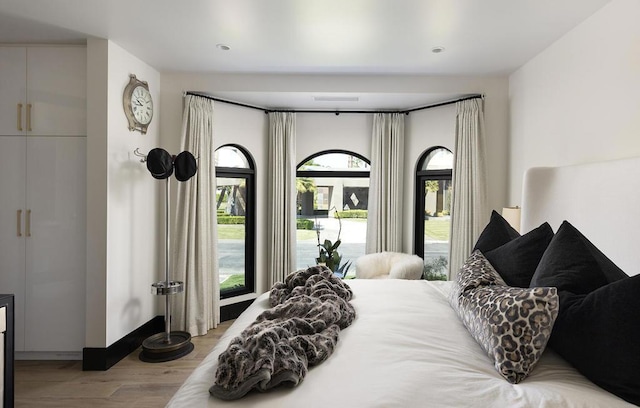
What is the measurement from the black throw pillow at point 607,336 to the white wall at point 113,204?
9.87 ft

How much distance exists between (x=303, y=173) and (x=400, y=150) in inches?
47.6

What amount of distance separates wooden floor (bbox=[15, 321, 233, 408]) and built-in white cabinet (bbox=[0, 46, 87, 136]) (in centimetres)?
184

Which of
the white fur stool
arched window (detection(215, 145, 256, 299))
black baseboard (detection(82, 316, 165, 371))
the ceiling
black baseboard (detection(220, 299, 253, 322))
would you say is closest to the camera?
the ceiling

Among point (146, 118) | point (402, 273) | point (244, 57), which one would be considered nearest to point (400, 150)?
point (402, 273)

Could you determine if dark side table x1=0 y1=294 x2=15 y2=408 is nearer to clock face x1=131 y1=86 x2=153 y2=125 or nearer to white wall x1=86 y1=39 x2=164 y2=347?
white wall x1=86 y1=39 x2=164 y2=347

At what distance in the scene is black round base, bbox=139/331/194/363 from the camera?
2.98 metres

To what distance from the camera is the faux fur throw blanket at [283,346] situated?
1.09 m

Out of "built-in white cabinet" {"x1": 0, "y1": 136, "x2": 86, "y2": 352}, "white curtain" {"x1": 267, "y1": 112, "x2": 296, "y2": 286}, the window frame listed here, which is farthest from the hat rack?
the window frame

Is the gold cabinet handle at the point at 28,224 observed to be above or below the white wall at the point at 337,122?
below

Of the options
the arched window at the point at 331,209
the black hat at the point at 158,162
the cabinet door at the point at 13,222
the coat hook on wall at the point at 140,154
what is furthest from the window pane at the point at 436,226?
the cabinet door at the point at 13,222

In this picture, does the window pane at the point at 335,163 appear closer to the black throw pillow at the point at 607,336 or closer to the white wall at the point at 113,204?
the white wall at the point at 113,204

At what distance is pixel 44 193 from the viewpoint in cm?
291

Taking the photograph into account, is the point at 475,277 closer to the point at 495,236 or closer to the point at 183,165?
the point at 495,236

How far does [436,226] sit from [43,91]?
3.97 m
